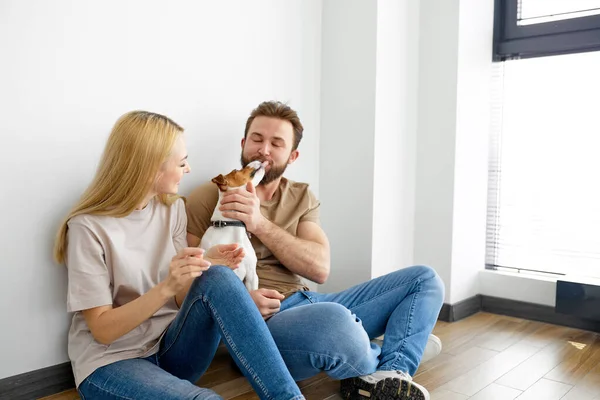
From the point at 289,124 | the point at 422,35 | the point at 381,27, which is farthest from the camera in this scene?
the point at 422,35

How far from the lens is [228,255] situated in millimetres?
1720

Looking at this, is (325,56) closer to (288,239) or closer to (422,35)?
(422,35)

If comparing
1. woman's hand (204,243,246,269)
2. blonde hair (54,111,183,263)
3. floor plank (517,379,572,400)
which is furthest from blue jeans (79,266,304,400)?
floor plank (517,379,572,400)

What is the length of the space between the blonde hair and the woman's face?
27mm

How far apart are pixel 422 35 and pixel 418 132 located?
1.72ft

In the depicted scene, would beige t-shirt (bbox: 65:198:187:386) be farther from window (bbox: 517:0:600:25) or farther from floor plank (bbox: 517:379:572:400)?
window (bbox: 517:0:600:25)

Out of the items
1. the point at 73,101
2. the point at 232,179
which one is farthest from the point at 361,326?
the point at 73,101

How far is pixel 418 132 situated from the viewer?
3146 millimetres

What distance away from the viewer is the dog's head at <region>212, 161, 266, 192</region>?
1.94 metres

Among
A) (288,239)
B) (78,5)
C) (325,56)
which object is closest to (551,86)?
(325,56)

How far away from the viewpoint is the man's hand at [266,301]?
1.88 m

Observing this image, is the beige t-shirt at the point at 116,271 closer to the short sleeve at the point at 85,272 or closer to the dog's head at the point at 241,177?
the short sleeve at the point at 85,272

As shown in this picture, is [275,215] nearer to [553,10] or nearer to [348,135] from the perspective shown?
[348,135]

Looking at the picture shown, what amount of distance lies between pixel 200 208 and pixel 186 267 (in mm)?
636
